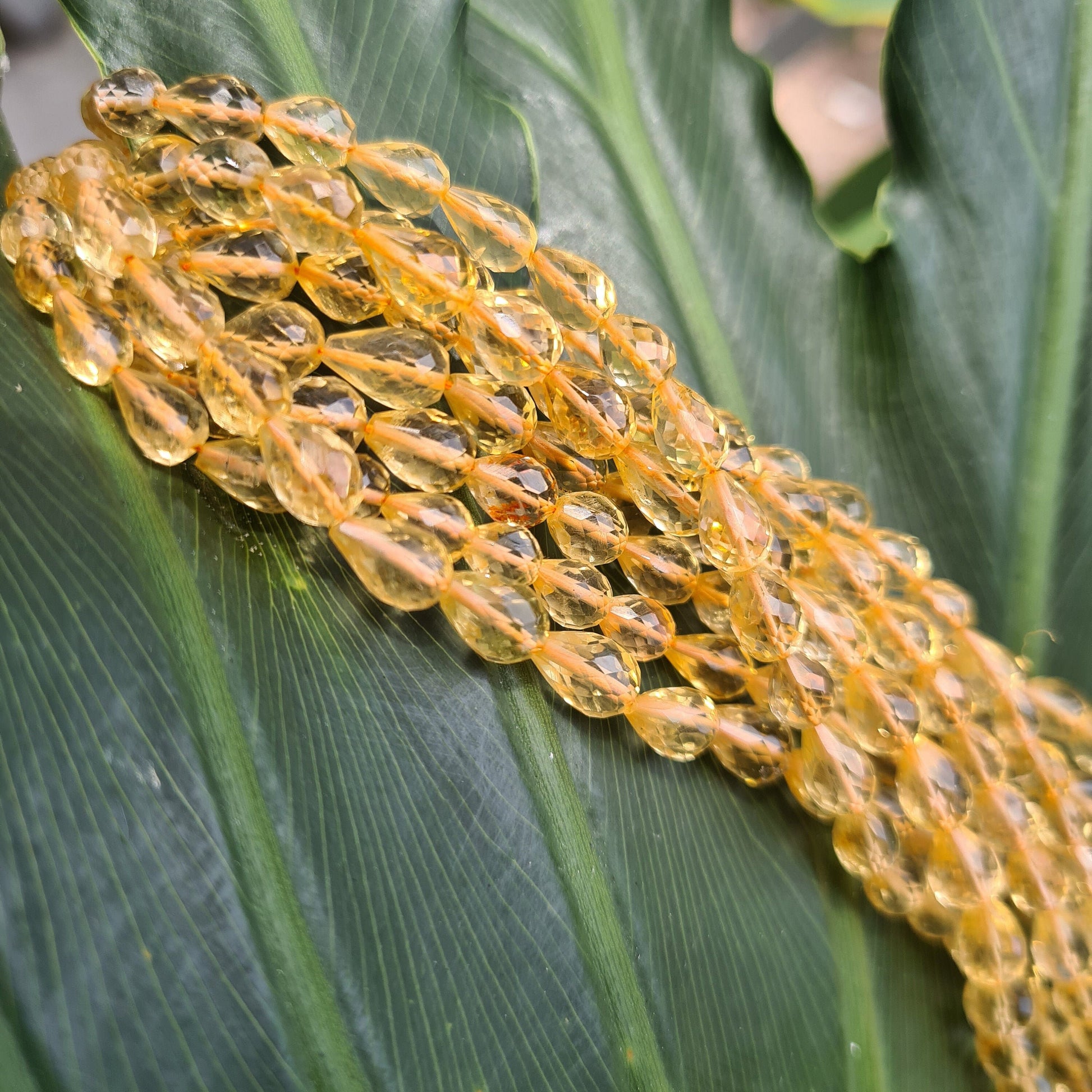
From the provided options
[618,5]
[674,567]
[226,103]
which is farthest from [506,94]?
A: [674,567]

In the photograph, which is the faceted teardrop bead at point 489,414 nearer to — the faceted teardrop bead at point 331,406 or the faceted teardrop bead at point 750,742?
the faceted teardrop bead at point 331,406

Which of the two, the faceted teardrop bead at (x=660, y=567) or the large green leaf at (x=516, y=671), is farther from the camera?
the faceted teardrop bead at (x=660, y=567)

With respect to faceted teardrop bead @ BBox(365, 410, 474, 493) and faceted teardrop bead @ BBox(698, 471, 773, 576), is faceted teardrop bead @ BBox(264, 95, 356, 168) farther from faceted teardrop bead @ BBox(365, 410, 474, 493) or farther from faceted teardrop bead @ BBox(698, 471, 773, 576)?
faceted teardrop bead @ BBox(698, 471, 773, 576)

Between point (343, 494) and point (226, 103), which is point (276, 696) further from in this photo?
point (226, 103)

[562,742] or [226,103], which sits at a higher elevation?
[226,103]

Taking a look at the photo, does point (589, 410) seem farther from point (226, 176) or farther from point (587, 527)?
point (226, 176)

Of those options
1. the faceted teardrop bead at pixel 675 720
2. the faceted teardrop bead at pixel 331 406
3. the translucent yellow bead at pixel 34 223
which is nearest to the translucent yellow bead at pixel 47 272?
the translucent yellow bead at pixel 34 223

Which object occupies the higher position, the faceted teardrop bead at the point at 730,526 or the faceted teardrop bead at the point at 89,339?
the faceted teardrop bead at the point at 730,526
